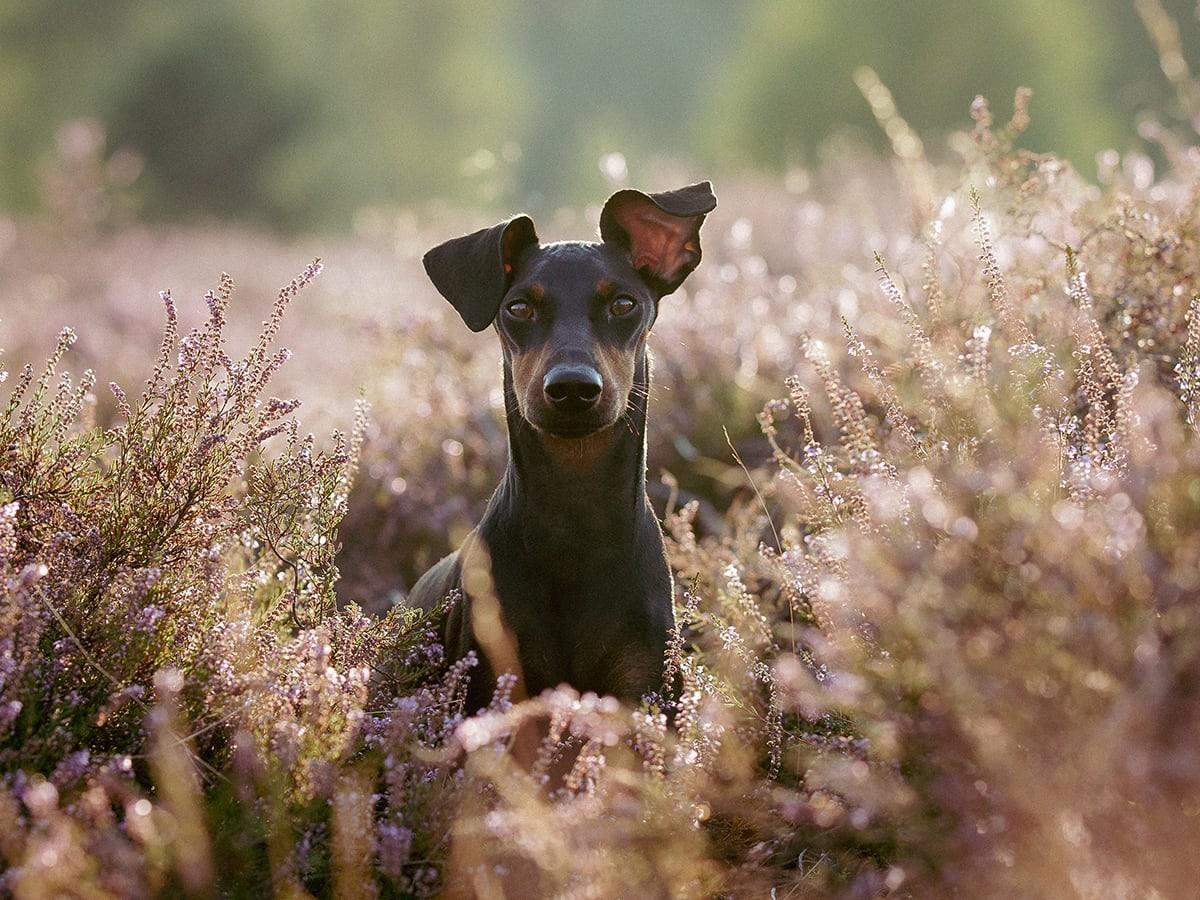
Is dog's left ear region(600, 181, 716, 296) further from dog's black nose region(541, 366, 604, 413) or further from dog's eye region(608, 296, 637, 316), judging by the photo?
dog's black nose region(541, 366, 604, 413)

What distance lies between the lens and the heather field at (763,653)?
215 cm

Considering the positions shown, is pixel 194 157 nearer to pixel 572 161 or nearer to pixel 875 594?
pixel 572 161

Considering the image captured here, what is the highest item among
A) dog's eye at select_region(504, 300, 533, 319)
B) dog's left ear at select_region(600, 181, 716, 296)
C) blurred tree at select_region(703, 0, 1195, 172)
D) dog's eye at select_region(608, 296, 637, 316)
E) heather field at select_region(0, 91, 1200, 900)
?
blurred tree at select_region(703, 0, 1195, 172)

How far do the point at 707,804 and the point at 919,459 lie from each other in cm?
108

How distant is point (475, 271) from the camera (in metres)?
4.23

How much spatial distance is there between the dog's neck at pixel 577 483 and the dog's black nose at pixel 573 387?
0.30 m

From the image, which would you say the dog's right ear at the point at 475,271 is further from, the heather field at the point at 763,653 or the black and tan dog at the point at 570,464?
the heather field at the point at 763,653

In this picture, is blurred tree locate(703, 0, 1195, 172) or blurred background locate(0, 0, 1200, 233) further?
blurred tree locate(703, 0, 1195, 172)

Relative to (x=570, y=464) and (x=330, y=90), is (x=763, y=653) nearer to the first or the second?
(x=570, y=464)

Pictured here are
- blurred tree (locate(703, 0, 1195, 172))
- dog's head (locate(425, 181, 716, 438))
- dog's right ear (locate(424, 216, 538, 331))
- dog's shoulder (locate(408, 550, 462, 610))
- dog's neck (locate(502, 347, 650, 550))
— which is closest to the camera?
dog's head (locate(425, 181, 716, 438))

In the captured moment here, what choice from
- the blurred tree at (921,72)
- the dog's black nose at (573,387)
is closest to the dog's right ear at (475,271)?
the dog's black nose at (573,387)

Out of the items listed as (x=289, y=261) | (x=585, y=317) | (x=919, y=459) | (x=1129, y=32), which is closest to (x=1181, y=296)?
(x=919, y=459)

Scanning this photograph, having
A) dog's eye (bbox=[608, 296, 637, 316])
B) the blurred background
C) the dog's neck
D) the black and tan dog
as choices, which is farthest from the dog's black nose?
the blurred background

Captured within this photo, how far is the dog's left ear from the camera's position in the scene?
423cm
